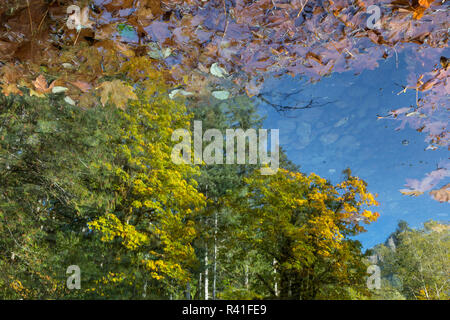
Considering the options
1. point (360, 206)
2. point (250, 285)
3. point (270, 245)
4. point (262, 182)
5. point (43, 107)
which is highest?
point (43, 107)

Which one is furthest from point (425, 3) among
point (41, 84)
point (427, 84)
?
point (41, 84)

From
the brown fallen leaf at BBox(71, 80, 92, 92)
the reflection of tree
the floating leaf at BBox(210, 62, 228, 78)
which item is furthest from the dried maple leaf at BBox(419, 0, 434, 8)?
the brown fallen leaf at BBox(71, 80, 92, 92)

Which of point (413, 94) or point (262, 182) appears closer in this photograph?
point (413, 94)

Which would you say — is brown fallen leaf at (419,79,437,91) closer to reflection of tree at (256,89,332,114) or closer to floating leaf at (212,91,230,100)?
reflection of tree at (256,89,332,114)

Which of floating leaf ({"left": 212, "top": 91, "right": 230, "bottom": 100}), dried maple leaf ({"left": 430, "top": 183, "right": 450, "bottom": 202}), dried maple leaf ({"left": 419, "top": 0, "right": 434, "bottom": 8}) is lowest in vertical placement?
dried maple leaf ({"left": 430, "top": 183, "right": 450, "bottom": 202})

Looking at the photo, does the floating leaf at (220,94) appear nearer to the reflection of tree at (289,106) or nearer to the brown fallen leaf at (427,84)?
the reflection of tree at (289,106)

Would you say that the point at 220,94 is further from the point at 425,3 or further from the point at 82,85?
the point at 425,3

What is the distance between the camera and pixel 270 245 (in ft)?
6.46

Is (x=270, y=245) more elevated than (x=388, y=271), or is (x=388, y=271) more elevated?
(x=270, y=245)

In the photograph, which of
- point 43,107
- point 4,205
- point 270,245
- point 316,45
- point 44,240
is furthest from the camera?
point 44,240

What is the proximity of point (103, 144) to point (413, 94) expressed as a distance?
11.8 ft

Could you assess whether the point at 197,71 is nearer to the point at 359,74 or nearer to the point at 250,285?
the point at 359,74

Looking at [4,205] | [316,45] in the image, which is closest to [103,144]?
[4,205]

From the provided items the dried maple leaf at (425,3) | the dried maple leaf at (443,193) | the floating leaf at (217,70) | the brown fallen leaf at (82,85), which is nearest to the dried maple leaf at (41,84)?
the brown fallen leaf at (82,85)
